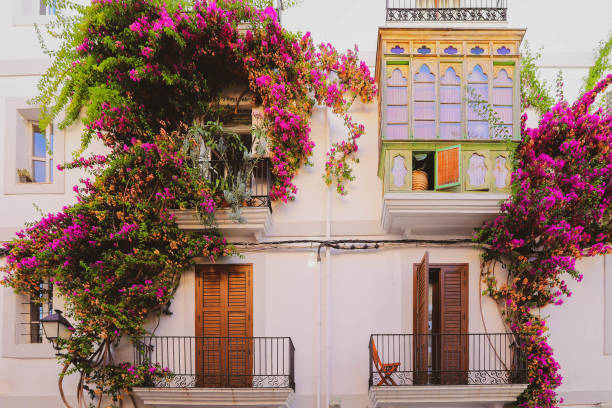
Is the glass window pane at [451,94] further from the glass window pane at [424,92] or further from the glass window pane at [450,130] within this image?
the glass window pane at [450,130]

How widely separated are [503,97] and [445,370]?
4540 mm

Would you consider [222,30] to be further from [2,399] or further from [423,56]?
[2,399]

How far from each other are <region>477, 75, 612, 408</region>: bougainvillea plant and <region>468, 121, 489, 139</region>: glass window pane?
26.5 inches

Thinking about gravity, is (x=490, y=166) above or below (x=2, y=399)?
above

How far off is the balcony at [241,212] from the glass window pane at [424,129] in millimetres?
2539

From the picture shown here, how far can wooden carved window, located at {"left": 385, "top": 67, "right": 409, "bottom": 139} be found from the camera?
9.06 metres

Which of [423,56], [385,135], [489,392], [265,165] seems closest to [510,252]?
[489,392]

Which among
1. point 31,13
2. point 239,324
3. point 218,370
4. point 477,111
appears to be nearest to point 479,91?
point 477,111

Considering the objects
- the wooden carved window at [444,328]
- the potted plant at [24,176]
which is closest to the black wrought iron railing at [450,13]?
the wooden carved window at [444,328]

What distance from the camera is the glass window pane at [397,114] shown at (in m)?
9.08

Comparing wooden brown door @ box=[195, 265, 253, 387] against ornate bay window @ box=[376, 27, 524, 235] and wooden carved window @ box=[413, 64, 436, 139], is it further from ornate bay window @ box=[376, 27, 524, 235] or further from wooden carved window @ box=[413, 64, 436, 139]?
wooden carved window @ box=[413, 64, 436, 139]

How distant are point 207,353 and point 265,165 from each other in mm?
3373

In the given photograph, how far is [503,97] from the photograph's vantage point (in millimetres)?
9055

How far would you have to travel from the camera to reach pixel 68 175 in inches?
398
